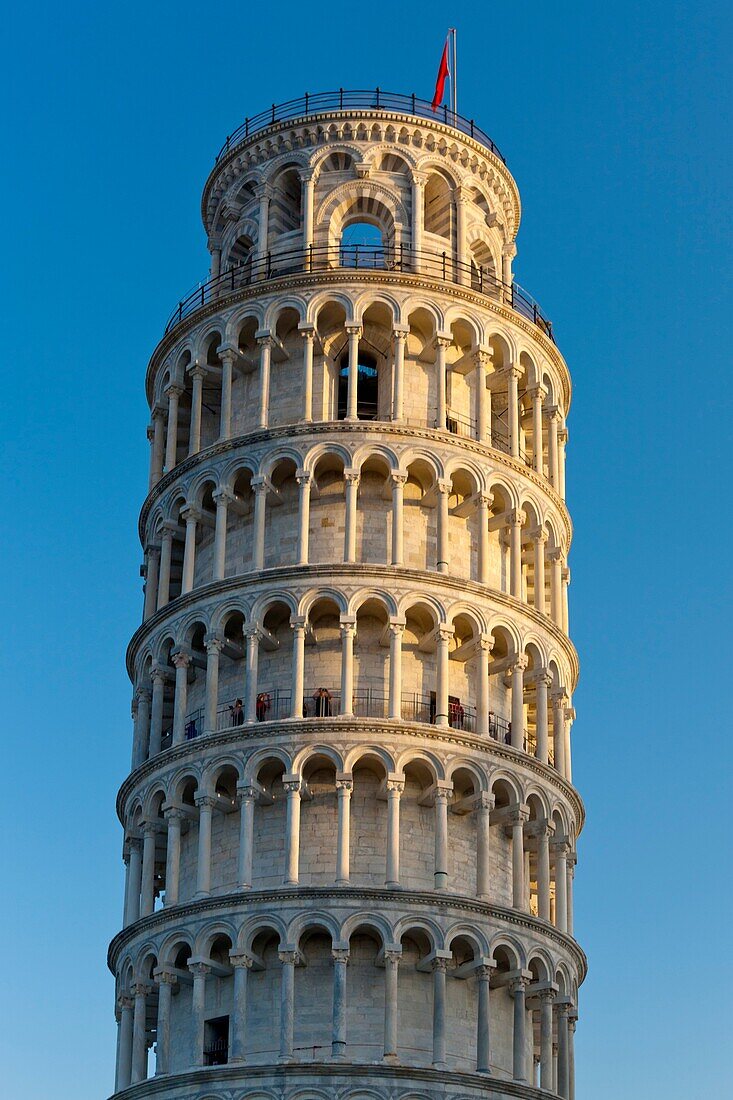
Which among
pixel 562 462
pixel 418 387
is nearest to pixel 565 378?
pixel 562 462

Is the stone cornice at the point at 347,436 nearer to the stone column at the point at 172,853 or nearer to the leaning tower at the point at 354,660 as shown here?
the leaning tower at the point at 354,660

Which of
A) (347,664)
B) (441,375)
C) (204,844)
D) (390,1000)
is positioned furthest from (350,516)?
(390,1000)

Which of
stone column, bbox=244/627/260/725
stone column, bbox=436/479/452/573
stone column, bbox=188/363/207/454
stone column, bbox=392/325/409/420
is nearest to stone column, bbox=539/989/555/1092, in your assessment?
stone column, bbox=244/627/260/725

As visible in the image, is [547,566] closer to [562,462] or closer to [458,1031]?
[562,462]

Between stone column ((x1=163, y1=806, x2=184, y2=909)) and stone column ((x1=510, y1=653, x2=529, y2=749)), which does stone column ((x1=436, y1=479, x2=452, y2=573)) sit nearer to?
stone column ((x1=510, y1=653, x2=529, y2=749))

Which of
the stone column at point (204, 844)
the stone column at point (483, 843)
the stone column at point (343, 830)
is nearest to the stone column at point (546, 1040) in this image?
the stone column at point (483, 843)

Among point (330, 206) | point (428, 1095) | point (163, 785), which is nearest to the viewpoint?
point (428, 1095)

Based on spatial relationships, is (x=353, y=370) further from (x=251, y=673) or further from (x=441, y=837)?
(x=441, y=837)
